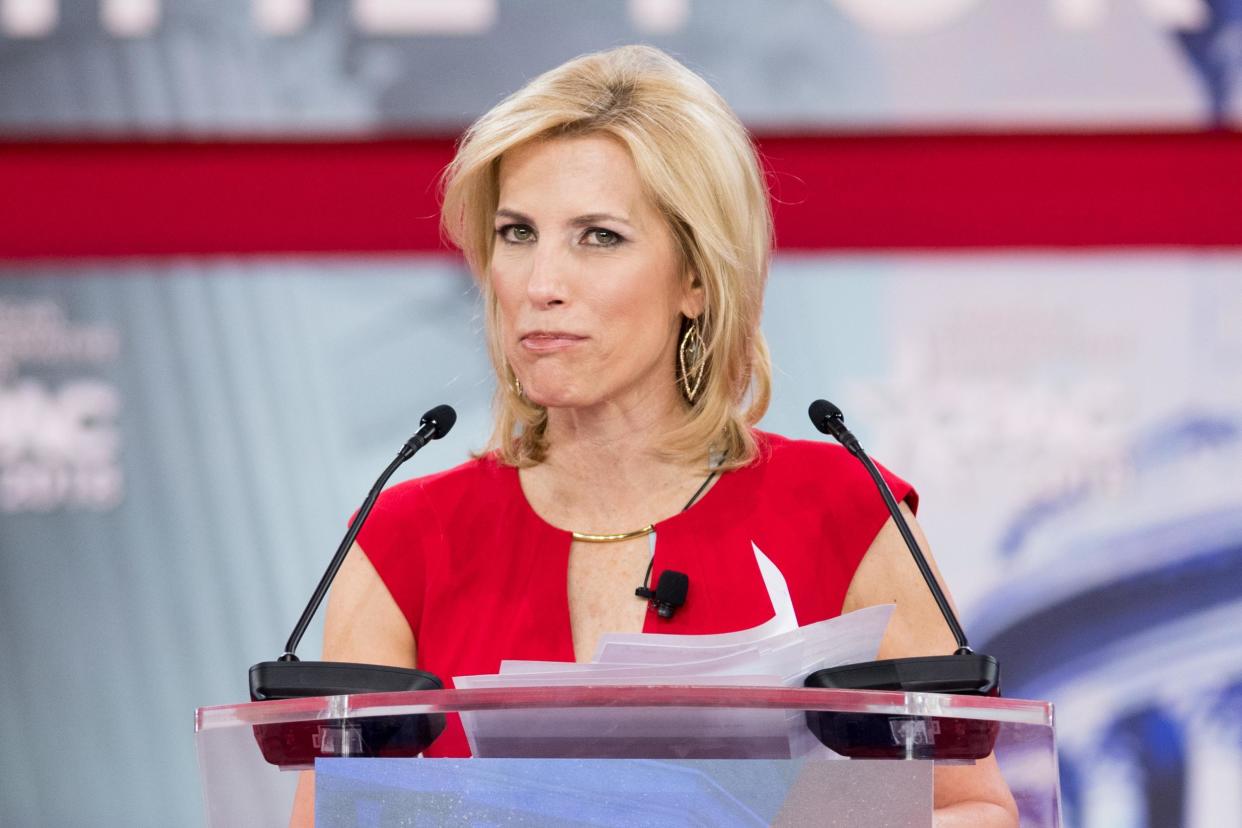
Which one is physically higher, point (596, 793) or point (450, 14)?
point (450, 14)

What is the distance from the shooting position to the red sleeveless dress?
1.80 m

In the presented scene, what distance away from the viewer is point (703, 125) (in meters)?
1.84

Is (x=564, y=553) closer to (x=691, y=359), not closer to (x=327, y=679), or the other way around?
(x=691, y=359)

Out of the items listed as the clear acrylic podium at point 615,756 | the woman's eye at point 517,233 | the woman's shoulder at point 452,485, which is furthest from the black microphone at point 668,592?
the clear acrylic podium at point 615,756

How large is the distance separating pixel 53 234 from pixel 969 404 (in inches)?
88.0

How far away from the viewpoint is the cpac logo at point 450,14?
366 centimetres

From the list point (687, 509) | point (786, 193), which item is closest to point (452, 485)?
point (687, 509)

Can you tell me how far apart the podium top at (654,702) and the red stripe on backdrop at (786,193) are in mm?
2609

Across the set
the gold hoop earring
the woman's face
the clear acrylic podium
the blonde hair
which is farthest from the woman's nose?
the clear acrylic podium

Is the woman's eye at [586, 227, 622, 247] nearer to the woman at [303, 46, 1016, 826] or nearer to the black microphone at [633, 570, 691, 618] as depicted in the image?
the woman at [303, 46, 1016, 826]

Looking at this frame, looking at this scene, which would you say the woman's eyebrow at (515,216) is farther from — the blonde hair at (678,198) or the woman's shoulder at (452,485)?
the woman's shoulder at (452,485)

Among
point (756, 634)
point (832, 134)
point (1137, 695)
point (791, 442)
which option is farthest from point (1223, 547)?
point (756, 634)

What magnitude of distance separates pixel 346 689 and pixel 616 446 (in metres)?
0.65

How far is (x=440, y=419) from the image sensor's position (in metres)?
1.68
